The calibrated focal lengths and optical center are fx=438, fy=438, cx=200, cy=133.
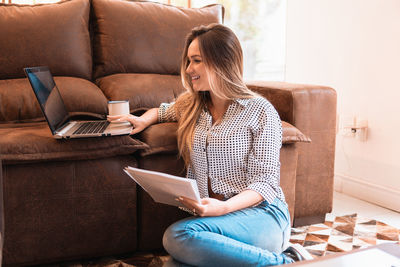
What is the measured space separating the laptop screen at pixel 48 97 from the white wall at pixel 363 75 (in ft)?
4.97

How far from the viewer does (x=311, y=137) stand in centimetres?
187

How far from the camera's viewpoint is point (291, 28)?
2875 mm

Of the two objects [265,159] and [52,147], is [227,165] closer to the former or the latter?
[265,159]

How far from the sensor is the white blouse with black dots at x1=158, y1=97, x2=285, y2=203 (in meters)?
1.32

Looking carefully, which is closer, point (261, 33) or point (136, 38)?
point (136, 38)

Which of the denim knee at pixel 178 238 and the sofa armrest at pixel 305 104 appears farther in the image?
the sofa armrest at pixel 305 104

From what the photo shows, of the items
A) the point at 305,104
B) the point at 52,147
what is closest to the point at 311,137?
the point at 305,104

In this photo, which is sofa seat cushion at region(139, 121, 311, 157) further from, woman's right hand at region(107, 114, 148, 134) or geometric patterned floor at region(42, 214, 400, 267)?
geometric patterned floor at region(42, 214, 400, 267)

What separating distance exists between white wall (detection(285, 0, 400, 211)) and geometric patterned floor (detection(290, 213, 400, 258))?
0.30m

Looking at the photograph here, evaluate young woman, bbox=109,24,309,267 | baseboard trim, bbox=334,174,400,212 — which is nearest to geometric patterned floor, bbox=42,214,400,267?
baseboard trim, bbox=334,174,400,212

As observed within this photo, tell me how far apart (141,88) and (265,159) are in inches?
31.2

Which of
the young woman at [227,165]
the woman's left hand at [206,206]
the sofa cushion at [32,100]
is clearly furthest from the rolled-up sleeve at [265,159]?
the sofa cushion at [32,100]

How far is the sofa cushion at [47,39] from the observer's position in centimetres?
188

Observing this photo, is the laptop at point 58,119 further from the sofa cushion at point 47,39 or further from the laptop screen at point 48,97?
the sofa cushion at point 47,39
